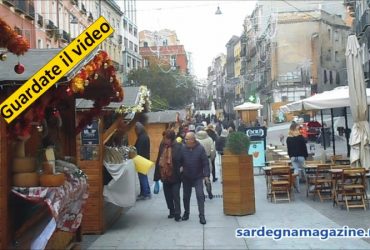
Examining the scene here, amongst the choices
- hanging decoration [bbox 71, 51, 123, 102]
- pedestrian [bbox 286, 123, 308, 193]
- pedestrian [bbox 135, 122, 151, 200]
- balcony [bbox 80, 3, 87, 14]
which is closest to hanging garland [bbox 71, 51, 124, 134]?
hanging decoration [bbox 71, 51, 123, 102]

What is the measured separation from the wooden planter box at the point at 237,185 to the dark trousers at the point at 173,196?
983 millimetres

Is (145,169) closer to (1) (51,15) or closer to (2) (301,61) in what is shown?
(1) (51,15)

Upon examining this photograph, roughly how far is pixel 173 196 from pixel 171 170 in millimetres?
494

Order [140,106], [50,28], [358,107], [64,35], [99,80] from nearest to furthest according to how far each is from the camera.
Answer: [99,80] → [358,107] → [140,106] → [50,28] → [64,35]

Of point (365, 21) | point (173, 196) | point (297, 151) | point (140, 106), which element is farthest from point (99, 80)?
point (365, 21)

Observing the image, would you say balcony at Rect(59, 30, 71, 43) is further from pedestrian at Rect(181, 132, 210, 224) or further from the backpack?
pedestrian at Rect(181, 132, 210, 224)

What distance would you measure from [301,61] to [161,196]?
4248cm

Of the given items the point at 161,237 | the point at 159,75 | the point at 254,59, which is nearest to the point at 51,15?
the point at 159,75

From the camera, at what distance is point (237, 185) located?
10.0 metres

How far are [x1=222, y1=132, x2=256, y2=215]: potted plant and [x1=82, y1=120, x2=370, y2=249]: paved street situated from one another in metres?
0.20

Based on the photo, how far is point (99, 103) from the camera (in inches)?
340

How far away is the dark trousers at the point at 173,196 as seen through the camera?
968 cm

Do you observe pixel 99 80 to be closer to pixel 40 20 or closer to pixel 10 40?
pixel 10 40

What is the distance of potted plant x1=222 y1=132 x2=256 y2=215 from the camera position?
1004 cm
